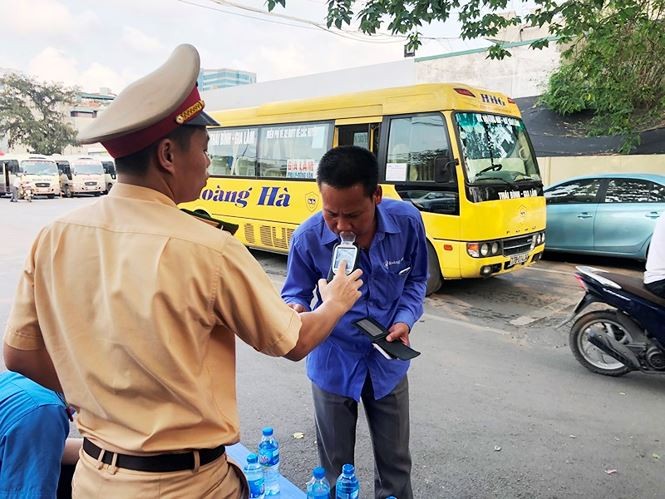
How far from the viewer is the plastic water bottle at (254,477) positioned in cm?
195

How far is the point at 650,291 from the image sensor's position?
3.79 metres

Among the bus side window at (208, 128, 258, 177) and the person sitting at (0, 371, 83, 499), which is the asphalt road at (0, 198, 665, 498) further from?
the bus side window at (208, 128, 258, 177)

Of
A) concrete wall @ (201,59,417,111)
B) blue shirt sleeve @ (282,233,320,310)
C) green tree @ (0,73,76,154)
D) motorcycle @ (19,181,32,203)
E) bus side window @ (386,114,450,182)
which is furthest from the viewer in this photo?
green tree @ (0,73,76,154)

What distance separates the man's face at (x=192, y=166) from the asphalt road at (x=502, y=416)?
2143mm

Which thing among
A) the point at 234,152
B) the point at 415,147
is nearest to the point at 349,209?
the point at 415,147

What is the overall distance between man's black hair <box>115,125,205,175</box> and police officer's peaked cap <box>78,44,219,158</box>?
0.4 inches

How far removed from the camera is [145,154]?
1160 millimetres

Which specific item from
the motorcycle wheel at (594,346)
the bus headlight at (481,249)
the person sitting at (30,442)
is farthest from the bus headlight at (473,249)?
the person sitting at (30,442)

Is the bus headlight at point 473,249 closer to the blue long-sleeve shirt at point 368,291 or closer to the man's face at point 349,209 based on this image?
the blue long-sleeve shirt at point 368,291

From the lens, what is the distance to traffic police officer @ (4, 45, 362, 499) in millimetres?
1092

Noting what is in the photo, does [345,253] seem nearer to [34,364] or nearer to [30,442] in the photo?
[34,364]

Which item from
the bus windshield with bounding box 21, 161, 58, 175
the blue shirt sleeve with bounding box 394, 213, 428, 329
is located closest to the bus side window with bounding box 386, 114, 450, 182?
the blue shirt sleeve with bounding box 394, 213, 428, 329

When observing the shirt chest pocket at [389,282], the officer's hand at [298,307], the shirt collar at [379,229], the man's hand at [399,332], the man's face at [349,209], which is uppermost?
the man's face at [349,209]

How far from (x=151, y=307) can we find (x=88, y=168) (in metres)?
27.9
